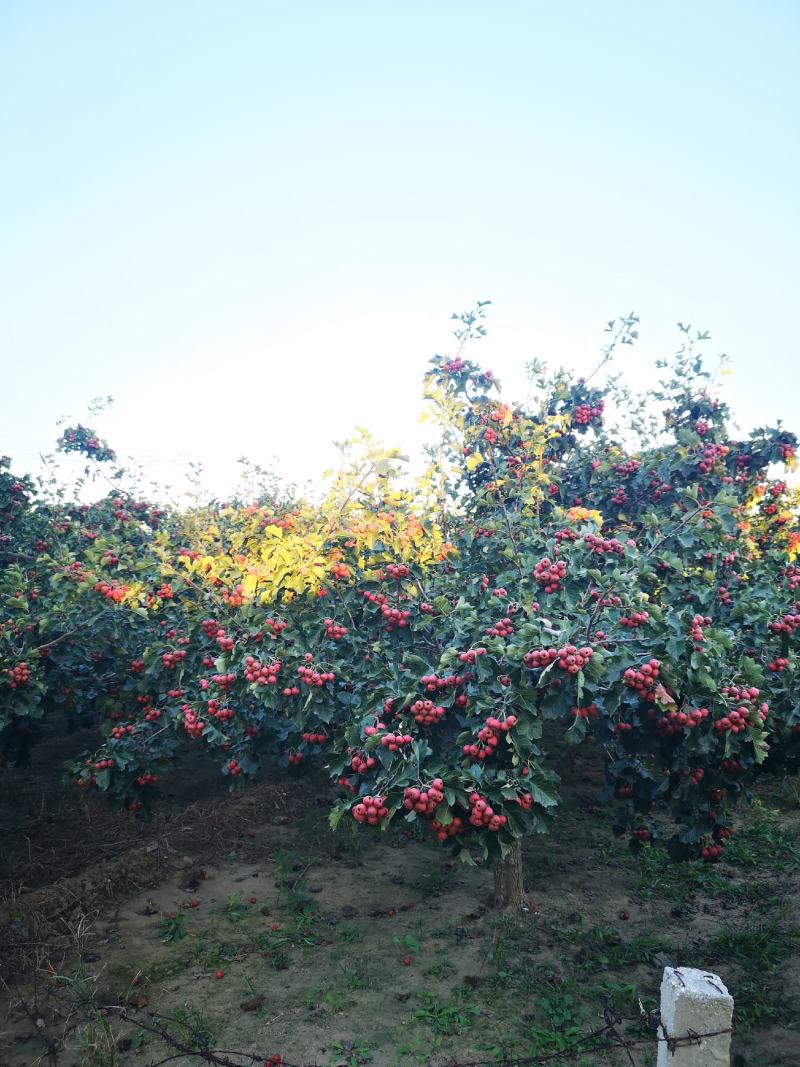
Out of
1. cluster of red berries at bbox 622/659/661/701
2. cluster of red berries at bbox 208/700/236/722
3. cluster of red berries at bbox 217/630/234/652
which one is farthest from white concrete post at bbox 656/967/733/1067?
cluster of red berries at bbox 217/630/234/652

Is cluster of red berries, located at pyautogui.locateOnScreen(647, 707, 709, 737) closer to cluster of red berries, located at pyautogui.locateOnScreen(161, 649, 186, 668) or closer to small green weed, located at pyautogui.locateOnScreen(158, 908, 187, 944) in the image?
cluster of red berries, located at pyautogui.locateOnScreen(161, 649, 186, 668)

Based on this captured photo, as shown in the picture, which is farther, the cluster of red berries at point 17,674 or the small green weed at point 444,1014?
the cluster of red berries at point 17,674

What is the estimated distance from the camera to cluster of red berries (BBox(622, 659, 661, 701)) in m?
3.50

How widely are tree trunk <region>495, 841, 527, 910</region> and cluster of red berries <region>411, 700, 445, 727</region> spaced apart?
244 cm

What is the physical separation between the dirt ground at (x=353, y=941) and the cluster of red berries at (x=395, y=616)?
8.42ft

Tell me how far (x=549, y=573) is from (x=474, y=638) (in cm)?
70

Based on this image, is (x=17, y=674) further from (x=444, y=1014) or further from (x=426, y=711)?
(x=444, y=1014)

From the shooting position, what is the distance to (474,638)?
4.34 meters

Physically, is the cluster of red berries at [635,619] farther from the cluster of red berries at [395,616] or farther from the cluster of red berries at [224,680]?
→ the cluster of red berries at [224,680]

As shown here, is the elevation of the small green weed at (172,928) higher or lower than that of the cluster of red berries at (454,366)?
lower

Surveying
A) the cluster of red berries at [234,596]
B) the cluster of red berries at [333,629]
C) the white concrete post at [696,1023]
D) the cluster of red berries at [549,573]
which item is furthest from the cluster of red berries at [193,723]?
the white concrete post at [696,1023]

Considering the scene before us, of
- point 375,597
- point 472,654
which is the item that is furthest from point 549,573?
point 375,597

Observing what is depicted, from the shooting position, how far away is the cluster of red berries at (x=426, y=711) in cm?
381

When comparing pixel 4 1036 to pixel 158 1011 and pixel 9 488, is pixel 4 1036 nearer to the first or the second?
pixel 158 1011
